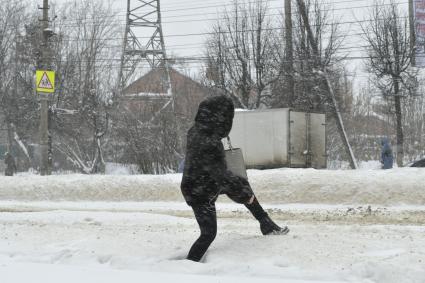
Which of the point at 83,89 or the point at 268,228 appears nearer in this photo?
the point at 268,228

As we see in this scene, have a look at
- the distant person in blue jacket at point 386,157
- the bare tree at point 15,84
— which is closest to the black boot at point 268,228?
the distant person in blue jacket at point 386,157

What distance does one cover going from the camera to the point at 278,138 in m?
20.6

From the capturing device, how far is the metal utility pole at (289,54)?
24.3m

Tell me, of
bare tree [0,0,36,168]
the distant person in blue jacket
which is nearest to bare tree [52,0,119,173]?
bare tree [0,0,36,168]

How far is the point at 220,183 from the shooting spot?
572cm

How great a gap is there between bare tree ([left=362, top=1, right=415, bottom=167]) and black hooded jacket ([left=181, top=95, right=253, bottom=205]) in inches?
823

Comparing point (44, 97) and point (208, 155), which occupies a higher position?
point (44, 97)

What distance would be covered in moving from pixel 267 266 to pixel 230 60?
2310 centimetres

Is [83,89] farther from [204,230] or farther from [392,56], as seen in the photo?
[204,230]

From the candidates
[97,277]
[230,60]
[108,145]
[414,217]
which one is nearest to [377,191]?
[414,217]

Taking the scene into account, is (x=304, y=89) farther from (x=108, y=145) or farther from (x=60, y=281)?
(x=60, y=281)

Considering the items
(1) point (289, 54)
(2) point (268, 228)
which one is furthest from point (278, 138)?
(2) point (268, 228)

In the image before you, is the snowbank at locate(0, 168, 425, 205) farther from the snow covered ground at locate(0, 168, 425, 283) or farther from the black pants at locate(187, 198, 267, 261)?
Result: the black pants at locate(187, 198, 267, 261)

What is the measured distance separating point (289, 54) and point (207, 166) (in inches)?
785
